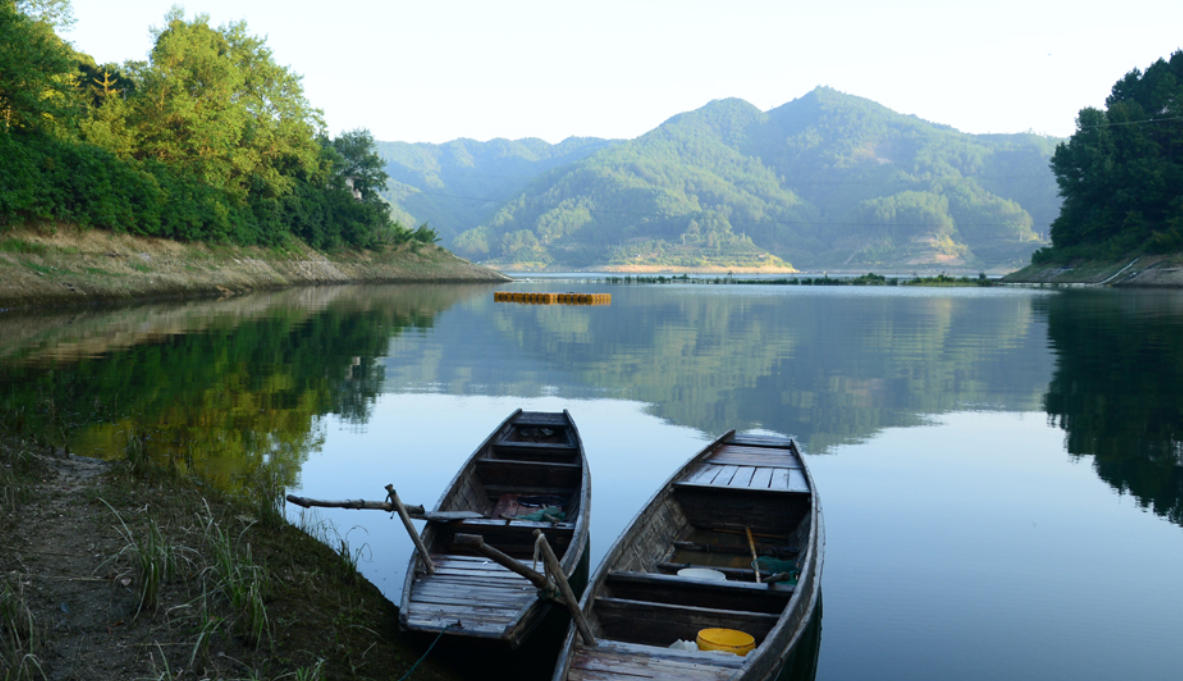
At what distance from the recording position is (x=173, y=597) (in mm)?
6305

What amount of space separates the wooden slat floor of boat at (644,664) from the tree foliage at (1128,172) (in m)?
92.4

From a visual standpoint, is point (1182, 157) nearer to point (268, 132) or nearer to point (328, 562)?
point (268, 132)

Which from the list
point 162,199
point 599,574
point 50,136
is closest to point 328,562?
point 599,574

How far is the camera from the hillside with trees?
39094 millimetres

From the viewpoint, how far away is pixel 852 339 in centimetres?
3425

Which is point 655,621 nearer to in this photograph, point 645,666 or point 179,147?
point 645,666

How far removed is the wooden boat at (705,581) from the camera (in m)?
5.70

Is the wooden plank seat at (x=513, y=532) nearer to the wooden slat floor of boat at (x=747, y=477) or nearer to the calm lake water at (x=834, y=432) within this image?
the calm lake water at (x=834, y=432)

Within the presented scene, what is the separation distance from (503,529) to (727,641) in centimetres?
292

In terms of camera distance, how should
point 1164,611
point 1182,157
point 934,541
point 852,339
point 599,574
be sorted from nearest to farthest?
point 599,574
point 1164,611
point 934,541
point 852,339
point 1182,157

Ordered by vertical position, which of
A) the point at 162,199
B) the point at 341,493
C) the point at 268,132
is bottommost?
the point at 341,493

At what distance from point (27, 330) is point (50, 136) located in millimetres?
21454

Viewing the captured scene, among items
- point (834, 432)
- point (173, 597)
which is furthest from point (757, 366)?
point (173, 597)

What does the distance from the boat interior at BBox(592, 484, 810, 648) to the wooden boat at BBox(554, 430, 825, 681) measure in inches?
0.4
